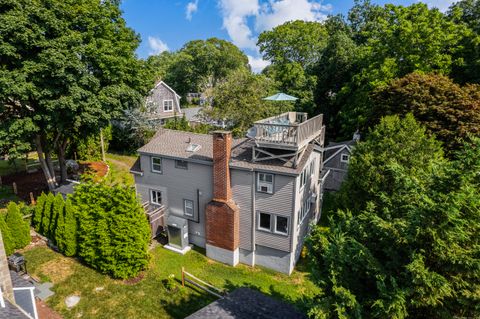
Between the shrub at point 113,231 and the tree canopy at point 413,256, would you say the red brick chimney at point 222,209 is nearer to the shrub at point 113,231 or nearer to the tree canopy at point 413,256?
the shrub at point 113,231

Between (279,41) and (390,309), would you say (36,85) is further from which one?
(279,41)

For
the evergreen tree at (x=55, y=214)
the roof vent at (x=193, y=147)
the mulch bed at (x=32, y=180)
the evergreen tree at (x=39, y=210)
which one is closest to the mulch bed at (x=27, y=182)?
the mulch bed at (x=32, y=180)

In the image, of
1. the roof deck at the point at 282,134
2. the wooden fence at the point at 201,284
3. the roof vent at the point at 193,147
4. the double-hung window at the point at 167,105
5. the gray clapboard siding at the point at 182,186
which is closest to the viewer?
the wooden fence at the point at 201,284

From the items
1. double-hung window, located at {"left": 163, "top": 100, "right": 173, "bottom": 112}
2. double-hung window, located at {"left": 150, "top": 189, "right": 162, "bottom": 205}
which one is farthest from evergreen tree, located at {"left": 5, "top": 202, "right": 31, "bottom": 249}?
double-hung window, located at {"left": 163, "top": 100, "right": 173, "bottom": 112}

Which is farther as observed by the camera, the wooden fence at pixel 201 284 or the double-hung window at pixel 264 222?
the double-hung window at pixel 264 222

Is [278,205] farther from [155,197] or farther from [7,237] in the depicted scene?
[7,237]

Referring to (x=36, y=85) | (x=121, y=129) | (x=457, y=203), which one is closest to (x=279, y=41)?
(x=121, y=129)
